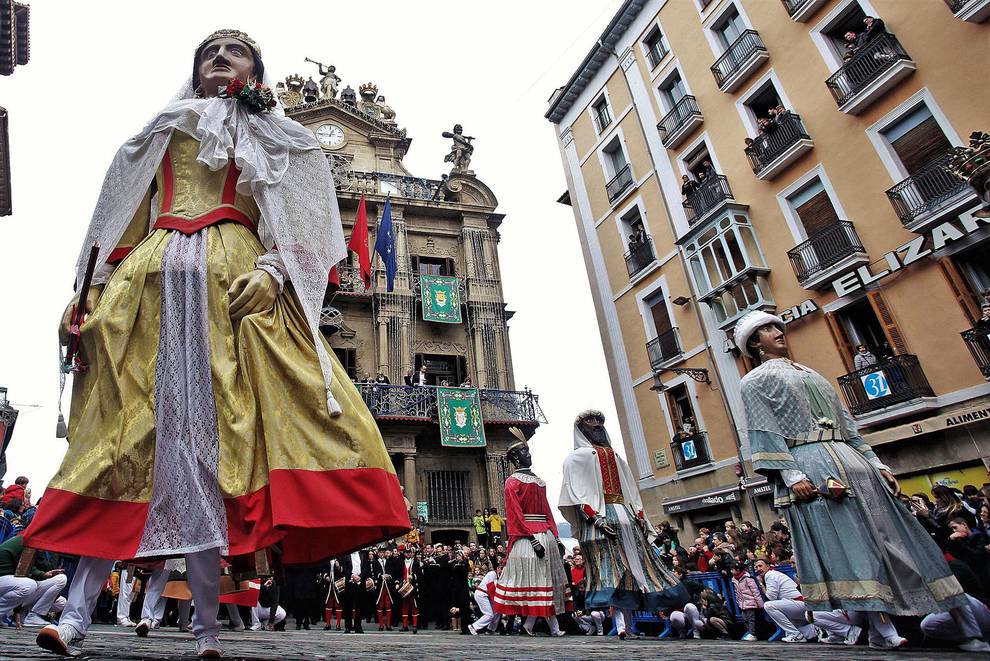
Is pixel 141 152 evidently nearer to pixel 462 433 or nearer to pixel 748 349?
pixel 748 349

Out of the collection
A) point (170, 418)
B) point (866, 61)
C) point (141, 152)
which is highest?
point (866, 61)

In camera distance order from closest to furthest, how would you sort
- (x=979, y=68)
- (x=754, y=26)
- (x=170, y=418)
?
1. (x=170, y=418)
2. (x=979, y=68)
3. (x=754, y=26)

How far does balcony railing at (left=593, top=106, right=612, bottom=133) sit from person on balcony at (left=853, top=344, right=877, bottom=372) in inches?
531

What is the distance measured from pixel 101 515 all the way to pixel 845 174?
16.6 meters

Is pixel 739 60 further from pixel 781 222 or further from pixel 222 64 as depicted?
pixel 222 64

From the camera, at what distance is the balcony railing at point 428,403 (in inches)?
787

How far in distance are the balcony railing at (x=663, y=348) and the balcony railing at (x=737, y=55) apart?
768 centimetres

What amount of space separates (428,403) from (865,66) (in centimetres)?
1504

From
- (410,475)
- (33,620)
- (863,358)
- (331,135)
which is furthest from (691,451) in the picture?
(331,135)

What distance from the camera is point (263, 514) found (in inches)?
96.6

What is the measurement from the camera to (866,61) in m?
14.5

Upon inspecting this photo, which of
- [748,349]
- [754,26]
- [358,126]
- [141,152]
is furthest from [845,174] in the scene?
[358,126]

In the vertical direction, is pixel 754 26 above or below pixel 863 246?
above

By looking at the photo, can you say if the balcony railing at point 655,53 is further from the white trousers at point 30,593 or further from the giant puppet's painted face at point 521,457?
the white trousers at point 30,593
